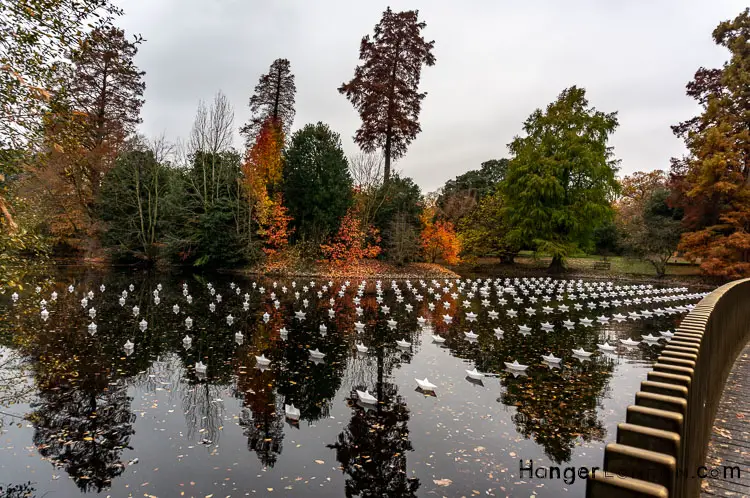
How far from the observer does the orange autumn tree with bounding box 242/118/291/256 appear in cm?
2866

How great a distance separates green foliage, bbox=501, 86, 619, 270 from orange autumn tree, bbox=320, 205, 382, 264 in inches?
503

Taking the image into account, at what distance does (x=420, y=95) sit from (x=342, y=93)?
270 inches

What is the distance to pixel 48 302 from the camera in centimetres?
1413

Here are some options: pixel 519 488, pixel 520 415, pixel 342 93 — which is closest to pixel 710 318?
pixel 520 415

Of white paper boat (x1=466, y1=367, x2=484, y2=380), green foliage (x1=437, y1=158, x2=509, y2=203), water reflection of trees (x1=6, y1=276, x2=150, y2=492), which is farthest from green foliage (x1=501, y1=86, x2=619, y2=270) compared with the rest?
water reflection of trees (x1=6, y1=276, x2=150, y2=492)

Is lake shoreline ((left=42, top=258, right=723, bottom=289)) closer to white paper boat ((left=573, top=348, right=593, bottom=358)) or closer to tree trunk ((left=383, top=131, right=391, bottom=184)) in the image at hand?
tree trunk ((left=383, top=131, right=391, bottom=184))

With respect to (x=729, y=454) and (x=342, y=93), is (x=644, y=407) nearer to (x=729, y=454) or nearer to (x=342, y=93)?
(x=729, y=454)

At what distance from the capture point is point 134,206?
31.7 meters

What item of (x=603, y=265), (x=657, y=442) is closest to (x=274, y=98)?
(x=603, y=265)

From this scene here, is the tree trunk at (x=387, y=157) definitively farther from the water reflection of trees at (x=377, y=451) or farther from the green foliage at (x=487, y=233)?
the water reflection of trees at (x=377, y=451)

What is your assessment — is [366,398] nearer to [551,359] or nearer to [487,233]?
[551,359]

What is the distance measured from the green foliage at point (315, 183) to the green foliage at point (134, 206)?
9987mm

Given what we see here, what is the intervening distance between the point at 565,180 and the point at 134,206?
35.2m

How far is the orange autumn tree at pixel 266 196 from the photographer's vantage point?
28.7 meters
